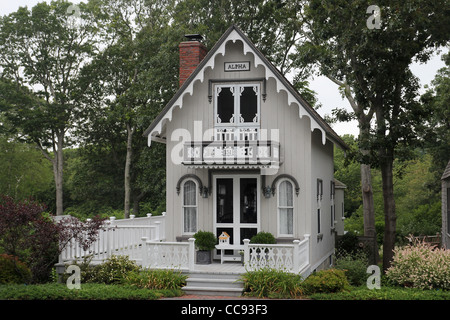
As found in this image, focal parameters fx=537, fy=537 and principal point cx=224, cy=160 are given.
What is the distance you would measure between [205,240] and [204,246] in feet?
0.65

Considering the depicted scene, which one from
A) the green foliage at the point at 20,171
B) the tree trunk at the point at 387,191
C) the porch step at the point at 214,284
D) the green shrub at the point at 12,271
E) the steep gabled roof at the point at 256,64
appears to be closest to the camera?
the porch step at the point at 214,284

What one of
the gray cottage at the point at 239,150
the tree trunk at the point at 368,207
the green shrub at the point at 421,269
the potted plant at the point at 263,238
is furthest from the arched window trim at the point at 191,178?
the tree trunk at the point at 368,207

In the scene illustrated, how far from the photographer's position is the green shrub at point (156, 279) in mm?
15258

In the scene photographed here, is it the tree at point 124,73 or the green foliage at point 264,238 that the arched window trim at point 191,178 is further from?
the tree at point 124,73

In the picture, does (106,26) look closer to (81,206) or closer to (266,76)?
(81,206)

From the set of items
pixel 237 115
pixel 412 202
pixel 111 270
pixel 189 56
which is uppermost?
pixel 189 56

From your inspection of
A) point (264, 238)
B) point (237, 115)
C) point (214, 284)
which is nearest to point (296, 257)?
point (264, 238)

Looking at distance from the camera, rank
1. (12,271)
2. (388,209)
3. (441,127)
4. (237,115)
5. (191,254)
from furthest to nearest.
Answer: (441,127) < (388,209) < (237,115) < (191,254) < (12,271)

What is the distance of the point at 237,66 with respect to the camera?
61.5 ft

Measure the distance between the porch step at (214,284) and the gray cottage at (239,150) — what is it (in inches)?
90.8

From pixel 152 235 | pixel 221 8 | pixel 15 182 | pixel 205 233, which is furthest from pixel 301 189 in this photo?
pixel 15 182

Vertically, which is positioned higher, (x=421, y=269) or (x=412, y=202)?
(x=412, y=202)

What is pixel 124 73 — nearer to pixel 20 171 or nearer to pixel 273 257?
pixel 20 171

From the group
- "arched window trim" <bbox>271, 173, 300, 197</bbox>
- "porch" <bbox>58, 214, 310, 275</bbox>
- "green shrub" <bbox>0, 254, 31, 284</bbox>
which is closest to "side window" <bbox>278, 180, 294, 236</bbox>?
"arched window trim" <bbox>271, 173, 300, 197</bbox>
